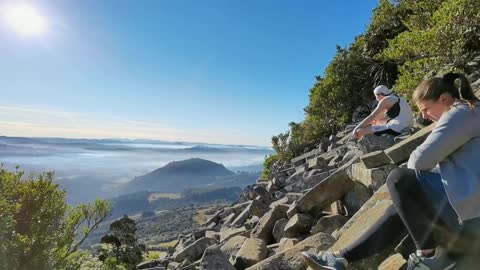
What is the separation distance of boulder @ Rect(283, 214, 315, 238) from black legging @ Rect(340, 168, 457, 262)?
9.05 ft

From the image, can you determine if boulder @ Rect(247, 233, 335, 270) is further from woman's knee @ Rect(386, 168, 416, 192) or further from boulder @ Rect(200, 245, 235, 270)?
woman's knee @ Rect(386, 168, 416, 192)

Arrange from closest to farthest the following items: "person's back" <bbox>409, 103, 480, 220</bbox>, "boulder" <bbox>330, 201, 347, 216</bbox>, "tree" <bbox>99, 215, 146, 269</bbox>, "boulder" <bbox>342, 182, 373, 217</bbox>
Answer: "person's back" <bbox>409, 103, 480, 220</bbox>, "boulder" <bbox>342, 182, 373, 217</bbox>, "boulder" <bbox>330, 201, 347, 216</bbox>, "tree" <bbox>99, 215, 146, 269</bbox>

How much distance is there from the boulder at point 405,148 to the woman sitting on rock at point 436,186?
172 cm

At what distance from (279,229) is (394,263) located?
3.33 metres

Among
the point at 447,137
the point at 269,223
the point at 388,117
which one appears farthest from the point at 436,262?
the point at 269,223

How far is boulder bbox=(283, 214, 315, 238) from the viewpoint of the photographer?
5906mm

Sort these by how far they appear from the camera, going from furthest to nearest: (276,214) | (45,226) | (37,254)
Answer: (45,226) → (37,254) → (276,214)

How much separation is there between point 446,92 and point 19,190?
1161cm

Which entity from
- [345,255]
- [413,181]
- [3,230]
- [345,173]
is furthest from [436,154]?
[3,230]

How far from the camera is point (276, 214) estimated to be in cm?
717

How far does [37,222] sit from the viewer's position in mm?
11016

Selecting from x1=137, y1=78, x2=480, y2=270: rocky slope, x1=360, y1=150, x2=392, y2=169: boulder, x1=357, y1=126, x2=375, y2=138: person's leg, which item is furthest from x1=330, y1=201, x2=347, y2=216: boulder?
x1=357, y1=126, x2=375, y2=138: person's leg

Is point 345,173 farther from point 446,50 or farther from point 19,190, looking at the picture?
point 19,190

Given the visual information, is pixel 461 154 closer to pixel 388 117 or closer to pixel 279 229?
pixel 388 117
